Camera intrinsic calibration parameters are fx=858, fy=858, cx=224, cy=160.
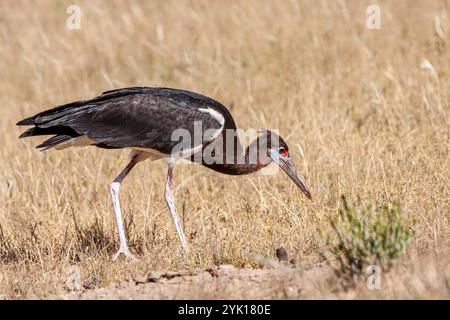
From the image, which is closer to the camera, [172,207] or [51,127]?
[51,127]

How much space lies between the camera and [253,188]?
344 inches

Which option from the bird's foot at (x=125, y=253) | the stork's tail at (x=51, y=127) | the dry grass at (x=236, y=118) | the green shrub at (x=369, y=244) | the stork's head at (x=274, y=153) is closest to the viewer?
the green shrub at (x=369, y=244)

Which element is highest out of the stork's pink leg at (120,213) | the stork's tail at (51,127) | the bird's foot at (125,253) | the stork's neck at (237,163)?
the stork's tail at (51,127)

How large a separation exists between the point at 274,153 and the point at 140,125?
1487mm

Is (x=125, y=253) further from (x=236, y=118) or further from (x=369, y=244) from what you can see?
(x=236, y=118)

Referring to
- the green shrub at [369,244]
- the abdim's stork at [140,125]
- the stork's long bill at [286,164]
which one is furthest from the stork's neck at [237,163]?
the green shrub at [369,244]

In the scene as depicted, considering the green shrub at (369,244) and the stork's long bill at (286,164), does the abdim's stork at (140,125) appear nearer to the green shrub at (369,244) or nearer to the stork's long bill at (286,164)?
the stork's long bill at (286,164)

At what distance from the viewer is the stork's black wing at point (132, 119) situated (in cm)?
762

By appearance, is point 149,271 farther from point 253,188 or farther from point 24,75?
point 24,75

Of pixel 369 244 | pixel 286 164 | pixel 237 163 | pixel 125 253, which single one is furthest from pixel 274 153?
pixel 369 244

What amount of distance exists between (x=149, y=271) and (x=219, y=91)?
5034mm

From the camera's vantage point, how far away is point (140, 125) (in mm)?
7820

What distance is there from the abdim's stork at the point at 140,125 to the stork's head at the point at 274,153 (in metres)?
0.44
